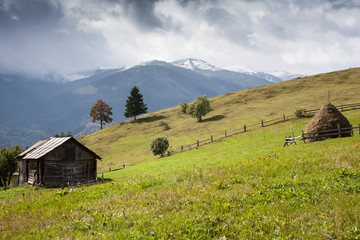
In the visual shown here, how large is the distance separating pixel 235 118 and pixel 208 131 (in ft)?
40.8

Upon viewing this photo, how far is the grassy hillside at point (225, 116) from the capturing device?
6041 cm

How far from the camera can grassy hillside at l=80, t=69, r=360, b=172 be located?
2378 inches

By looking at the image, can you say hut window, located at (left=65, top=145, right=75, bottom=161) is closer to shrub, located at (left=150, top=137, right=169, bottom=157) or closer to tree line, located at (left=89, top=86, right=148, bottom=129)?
shrub, located at (left=150, top=137, right=169, bottom=157)

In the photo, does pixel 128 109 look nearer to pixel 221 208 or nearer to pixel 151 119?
pixel 151 119

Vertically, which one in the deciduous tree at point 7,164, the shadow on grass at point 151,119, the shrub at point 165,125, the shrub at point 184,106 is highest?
the shrub at point 184,106

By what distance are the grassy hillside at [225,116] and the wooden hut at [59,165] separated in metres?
13.6

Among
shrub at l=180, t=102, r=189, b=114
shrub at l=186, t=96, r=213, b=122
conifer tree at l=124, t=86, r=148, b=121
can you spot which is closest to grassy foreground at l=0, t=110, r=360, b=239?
shrub at l=186, t=96, r=213, b=122

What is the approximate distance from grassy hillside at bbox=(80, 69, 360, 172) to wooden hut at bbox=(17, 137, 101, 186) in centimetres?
1358

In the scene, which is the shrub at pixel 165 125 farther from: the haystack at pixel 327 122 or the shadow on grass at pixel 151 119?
the haystack at pixel 327 122

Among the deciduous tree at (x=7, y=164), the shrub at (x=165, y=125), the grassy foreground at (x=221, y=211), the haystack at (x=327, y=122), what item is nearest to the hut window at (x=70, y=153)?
the deciduous tree at (x=7, y=164)

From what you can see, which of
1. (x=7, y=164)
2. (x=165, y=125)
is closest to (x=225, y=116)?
(x=165, y=125)

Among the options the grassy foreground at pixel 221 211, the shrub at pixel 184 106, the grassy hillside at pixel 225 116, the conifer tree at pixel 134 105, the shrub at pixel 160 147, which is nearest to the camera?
the grassy foreground at pixel 221 211

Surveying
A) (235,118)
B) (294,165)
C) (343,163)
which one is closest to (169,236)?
(294,165)

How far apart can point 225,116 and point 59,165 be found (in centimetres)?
5286
